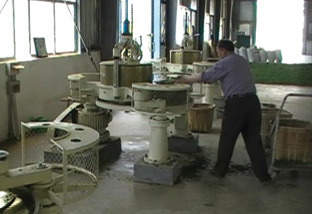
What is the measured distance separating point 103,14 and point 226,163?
370 cm

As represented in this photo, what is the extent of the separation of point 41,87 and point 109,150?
5.22 ft

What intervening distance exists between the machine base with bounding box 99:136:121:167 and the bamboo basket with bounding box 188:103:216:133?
1287 mm

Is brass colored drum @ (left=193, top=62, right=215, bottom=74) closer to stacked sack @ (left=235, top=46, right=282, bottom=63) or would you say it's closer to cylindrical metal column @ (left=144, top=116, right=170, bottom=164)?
cylindrical metal column @ (left=144, top=116, right=170, bottom=164)

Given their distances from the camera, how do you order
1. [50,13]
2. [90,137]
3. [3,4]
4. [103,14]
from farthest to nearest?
[103,14], [50,13], [3,4], [90,137]

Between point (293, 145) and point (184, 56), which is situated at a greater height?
point (184, 56)

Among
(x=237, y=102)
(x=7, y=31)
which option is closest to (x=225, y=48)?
(x=237, y=102)

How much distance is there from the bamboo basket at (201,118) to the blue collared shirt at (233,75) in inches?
67.8

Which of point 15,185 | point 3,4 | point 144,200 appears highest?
point 3,4

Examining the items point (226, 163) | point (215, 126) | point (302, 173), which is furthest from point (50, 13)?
point (302, 173)

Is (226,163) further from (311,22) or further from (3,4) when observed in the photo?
(311,22)

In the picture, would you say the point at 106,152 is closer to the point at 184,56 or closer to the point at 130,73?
the point at 130,73

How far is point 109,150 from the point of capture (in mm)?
4125

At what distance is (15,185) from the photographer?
1.25 meters

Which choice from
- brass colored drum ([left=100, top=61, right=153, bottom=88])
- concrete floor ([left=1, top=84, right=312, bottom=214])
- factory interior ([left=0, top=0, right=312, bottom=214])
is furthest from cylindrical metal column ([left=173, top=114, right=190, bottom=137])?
brass colored drum ([left=100, top=61, right=153, bottom=88])
